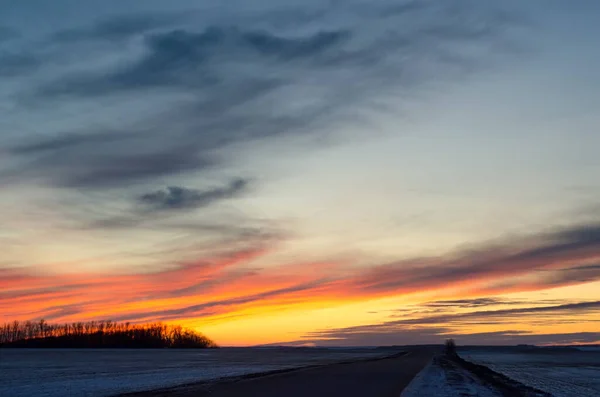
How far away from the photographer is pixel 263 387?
38.6 m

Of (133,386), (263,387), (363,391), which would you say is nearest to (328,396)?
(363,391)

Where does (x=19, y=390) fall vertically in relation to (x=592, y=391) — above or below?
above

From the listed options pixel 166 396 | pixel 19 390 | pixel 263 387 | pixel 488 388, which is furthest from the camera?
pixel 488 388

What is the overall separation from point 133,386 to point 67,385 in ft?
13.1

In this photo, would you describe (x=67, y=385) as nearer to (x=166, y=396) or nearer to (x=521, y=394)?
(x=166, y=396)

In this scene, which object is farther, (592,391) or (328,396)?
(592,391)

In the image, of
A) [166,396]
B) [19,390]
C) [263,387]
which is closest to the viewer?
[166,396]

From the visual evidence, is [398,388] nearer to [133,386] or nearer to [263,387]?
[263,387]

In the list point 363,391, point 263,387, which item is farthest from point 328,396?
point 263,387

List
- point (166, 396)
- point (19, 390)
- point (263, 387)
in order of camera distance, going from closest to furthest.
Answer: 1. point (166, 396)
2. point (19, 390)
3. point (263, 387)

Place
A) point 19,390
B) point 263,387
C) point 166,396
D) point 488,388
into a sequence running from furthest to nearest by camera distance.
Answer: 1. point 488,388
2. point 263,387
3. point 19,390
4. point 166,396

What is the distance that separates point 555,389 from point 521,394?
7579 mm

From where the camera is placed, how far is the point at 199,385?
39.8 metres

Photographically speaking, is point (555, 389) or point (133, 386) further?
point (555, 389)
